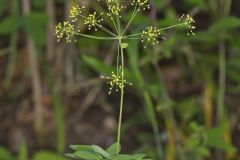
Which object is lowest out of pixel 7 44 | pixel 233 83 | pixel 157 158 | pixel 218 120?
pixel 157 158

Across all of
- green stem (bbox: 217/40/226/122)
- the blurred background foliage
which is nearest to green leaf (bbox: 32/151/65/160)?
the blurred background foliage

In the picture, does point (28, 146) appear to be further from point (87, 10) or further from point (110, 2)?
point (110, 2)

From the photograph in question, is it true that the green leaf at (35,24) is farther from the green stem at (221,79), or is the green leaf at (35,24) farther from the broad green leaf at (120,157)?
the broad green leaf at (120,157)

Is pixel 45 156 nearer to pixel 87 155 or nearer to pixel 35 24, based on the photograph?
pixel 35 24

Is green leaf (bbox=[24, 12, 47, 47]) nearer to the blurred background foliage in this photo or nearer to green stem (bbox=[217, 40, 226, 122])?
the blurred background foliage

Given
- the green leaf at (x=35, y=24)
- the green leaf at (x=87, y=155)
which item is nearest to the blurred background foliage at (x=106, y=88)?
the green leaf at (x=35, y=24)

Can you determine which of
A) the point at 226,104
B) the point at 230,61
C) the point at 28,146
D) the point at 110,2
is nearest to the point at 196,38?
the point at 230,61

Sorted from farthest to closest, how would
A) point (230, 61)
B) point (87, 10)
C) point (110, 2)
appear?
point (87, 10), point (230, 61), point (110, 2)

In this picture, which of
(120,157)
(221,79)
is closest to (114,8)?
(120,157)
